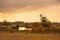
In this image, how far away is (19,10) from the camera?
3.39 meters

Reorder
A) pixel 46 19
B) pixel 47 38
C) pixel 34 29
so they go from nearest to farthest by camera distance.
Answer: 1. pixel 47 38
2. pixel 34 29
3. pixel 46 19

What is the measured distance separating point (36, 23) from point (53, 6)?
446 millimetres

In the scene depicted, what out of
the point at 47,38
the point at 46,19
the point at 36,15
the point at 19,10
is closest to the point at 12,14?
the point at 19,10

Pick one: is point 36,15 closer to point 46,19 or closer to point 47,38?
point 46,19

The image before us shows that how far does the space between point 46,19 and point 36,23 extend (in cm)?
17

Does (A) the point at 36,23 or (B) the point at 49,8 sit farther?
(B) the point at 49,8

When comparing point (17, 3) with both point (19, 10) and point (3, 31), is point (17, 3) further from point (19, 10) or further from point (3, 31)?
point (3, 31)

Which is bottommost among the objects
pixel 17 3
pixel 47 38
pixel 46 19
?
pixel 47 38

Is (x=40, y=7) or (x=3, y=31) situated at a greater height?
(x=40, y=7)

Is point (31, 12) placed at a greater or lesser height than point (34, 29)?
greater

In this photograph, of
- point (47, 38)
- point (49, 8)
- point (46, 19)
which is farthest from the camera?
point (49, 8)

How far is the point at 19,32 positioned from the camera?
2912 mm

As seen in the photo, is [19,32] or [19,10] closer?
[19,32]

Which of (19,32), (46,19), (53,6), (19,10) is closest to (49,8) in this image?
(53,6)
